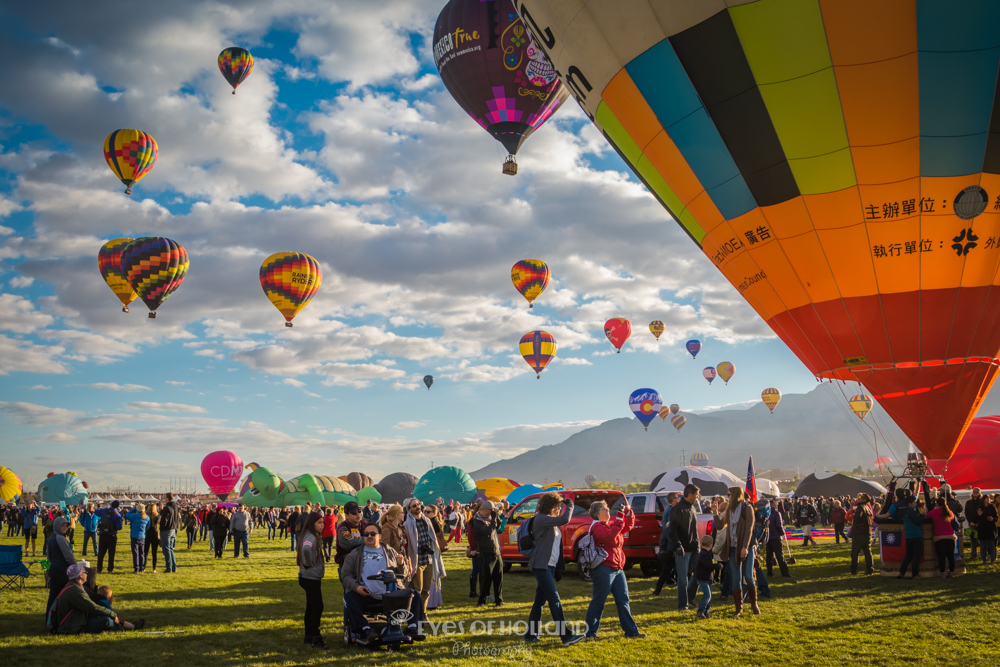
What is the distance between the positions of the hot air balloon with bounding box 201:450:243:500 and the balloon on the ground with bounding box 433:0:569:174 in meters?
35.9

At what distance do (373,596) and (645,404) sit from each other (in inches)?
2257

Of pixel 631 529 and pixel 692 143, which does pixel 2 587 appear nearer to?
pixel 631 529

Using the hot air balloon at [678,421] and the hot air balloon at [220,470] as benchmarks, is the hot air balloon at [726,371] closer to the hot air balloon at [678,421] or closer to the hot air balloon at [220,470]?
the hot air balloon at [678,421]

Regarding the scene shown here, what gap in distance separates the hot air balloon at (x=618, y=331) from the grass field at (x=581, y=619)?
36735mm

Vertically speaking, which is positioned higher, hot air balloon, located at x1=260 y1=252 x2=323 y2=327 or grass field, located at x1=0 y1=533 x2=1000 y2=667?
hot air balloon, located at x1=260 y1=252 x2=323 y2=327

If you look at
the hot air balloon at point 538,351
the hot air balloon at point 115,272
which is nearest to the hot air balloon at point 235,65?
the hot air balloon at point 115,272

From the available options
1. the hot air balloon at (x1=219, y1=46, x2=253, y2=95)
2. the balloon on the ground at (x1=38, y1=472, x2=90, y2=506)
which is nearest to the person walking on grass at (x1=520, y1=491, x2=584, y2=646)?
the hot air balloon at (x1=219, y1=46, x2=253, y2=95)

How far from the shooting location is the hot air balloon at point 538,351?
4781cm

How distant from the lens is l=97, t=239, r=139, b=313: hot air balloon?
33.5m

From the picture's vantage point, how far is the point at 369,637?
25.5 feet

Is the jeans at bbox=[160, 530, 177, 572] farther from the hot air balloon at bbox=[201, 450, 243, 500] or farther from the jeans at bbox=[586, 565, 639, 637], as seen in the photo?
the hot air balloon at bbox=[201, 450, 243, 500]

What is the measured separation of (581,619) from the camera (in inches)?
380

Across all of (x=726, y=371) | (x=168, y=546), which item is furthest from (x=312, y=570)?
(x=726, y=371)

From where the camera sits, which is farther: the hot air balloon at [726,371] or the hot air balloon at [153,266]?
the hot air balloon at [726,371]
